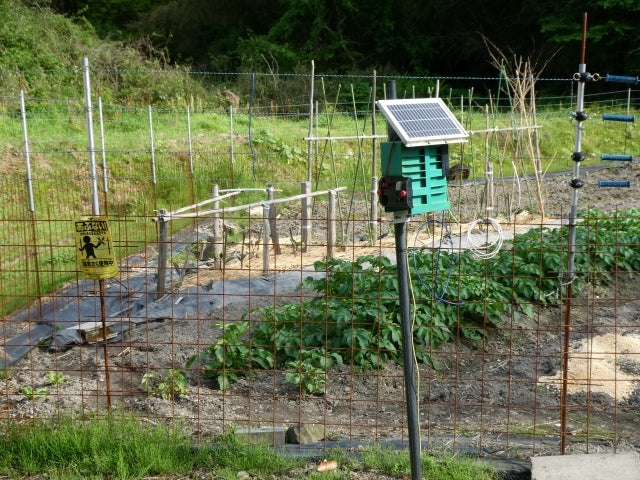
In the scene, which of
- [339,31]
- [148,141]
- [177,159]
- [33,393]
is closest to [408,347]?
[33,393]

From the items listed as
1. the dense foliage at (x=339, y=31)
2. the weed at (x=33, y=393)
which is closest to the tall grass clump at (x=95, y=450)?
the weed at (x=33, y=393)

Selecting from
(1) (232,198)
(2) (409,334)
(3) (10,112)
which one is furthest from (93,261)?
(3) (10,112)

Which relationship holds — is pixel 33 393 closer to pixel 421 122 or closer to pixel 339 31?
pixel 421 122

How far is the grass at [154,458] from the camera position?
4.05 m

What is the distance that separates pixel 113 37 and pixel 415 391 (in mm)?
25503

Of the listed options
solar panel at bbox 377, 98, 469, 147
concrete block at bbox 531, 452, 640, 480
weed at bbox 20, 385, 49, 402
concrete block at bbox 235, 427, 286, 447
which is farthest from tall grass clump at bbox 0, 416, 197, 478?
solar panel at bbox 377, 98, 469, 147

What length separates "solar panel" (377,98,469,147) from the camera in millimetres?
3498

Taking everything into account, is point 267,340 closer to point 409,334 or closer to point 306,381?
point 306,381

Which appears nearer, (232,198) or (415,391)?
(415,391)

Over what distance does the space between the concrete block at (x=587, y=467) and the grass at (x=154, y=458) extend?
259 millimetres

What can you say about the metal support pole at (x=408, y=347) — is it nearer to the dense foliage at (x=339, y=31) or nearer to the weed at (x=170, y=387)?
the weed at (x=170, y=387)

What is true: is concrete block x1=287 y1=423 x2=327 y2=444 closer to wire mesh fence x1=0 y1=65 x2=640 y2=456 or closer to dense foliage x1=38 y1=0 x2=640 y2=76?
wire mesh fence x1=0 y1=65 x2=640 y2=456

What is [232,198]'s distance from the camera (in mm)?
13555

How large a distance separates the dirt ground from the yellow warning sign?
1.46 ft
